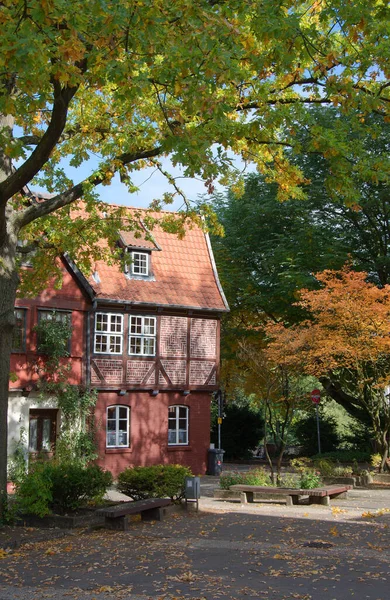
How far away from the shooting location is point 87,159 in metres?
16.8

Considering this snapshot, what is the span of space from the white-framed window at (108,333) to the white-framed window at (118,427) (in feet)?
6.93

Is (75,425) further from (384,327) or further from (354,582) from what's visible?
(354,582)

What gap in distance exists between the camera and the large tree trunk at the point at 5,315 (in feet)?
48.4

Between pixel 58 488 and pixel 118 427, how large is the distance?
508 inches

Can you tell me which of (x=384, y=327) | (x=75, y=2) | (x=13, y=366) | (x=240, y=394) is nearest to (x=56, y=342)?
(x=13, y=366)

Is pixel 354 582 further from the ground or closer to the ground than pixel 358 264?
closer to the ground

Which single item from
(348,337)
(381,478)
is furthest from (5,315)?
(381,478)

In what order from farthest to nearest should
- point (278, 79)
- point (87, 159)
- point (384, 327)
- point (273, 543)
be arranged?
point (384, 327), point (87, 159), point (278, 79), point (273, 543)

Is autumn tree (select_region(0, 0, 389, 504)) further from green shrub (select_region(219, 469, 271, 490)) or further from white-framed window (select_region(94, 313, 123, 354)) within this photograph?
white-framed window (select_region(94, 313, 123, 354))

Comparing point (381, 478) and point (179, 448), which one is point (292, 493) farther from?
point (179, 448)

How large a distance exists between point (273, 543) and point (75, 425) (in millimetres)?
15171

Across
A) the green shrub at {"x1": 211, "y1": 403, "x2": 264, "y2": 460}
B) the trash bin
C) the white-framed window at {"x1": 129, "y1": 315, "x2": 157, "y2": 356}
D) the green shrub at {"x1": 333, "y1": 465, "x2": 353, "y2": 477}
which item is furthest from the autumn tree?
the green shrub at {"x1": 211, "y1": 403, "x2": 264, "y2": 460}

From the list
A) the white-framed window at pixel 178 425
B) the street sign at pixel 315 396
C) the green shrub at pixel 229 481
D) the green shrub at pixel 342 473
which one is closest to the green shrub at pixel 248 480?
the green shrub at pixel 229 481

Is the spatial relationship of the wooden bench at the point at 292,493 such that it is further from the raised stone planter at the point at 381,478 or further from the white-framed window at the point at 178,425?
the white-framed window at the point at 178,425
